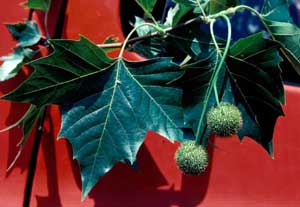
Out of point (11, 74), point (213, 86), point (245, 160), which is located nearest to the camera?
point (213, 86)

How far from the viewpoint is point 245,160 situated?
4.16 ft

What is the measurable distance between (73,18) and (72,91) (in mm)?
264

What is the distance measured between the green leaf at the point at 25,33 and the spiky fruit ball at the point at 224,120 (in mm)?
432

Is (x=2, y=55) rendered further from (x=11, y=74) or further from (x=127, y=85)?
(x=127, y=85)

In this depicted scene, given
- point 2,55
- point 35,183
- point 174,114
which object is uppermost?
point 2,55

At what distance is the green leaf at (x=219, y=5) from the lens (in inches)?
41.2

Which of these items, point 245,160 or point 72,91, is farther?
point 245,160

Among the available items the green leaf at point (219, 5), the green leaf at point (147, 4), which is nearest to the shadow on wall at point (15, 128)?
the green leaf at point (147, 4)

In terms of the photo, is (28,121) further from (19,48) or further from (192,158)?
(192,158)

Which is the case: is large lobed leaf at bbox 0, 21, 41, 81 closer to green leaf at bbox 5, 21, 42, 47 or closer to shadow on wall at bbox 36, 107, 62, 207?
green leaf at bbox 5, 21, 42, 47

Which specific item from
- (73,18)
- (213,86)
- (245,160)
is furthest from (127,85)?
(245,160)

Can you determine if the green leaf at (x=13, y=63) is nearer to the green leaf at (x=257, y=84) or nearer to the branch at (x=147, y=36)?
the branch at (x=147, y=36)

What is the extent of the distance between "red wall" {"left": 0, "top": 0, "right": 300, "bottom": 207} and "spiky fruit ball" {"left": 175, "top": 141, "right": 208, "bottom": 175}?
0.23 metres

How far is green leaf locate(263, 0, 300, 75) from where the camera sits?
1042 mm
